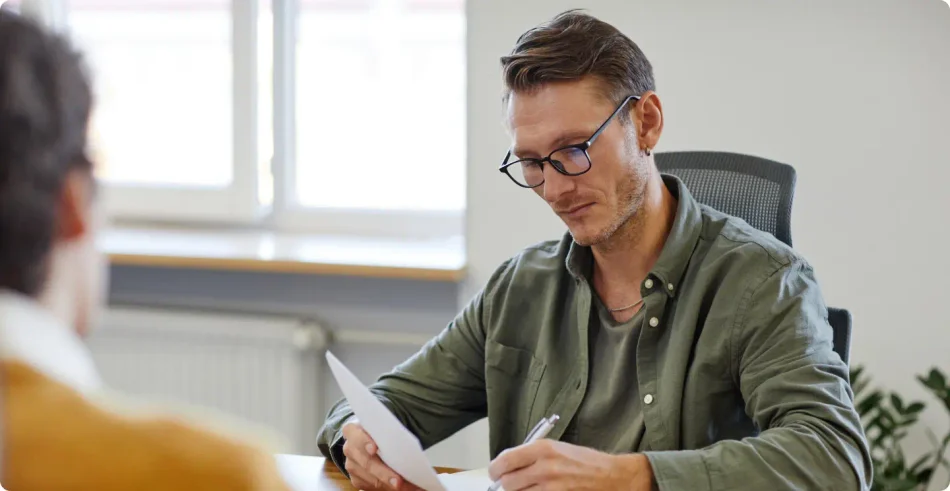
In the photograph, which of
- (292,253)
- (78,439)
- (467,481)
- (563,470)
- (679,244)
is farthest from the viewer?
(292,253)

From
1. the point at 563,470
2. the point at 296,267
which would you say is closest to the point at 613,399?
the point at 563,470

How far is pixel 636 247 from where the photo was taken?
153cm

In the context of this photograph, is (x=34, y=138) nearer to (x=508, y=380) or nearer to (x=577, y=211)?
(x=577, y=211)

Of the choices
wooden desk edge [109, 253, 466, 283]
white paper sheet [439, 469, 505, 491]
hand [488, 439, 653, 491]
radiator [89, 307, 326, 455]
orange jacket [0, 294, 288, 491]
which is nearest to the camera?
orange jacket [0, 294, 288, 491]

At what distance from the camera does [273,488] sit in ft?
1.58

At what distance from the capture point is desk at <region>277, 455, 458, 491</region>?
1.43 meters

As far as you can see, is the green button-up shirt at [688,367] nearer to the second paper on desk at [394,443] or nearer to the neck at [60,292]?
the second paper on desk at [394,443]

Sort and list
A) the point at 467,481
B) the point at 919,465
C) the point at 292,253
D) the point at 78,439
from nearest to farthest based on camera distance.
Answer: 1. the point at 78,439
2. the point at 467,481
3. the point at 919,465
4. the point at 292,253

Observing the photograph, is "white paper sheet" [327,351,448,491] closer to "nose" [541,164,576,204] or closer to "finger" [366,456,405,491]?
"finger" [366,456,405,491]

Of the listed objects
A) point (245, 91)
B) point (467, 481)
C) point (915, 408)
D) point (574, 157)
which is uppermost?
point (245, 91)

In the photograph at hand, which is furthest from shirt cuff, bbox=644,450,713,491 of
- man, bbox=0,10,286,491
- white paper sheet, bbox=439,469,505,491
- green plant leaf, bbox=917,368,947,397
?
green plant leaf, bbox=917,368,947,397

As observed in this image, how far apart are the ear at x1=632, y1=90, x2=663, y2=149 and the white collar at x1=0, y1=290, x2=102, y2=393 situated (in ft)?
3.65

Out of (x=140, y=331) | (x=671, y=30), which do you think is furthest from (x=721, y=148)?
(x=140, y=331)

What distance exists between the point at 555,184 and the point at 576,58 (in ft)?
0.58
